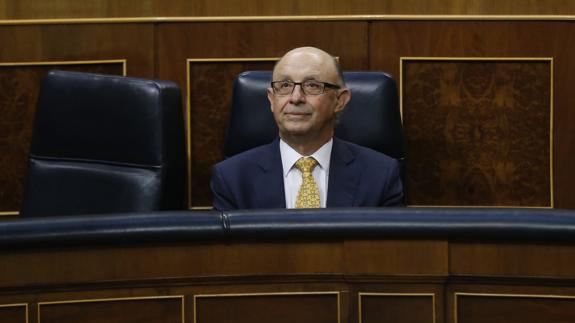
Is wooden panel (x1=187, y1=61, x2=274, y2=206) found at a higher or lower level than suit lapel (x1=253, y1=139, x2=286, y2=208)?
higher

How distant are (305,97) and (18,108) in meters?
0.69

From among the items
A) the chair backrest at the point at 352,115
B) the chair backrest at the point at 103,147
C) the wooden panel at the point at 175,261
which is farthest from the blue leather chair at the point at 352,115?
the wooden panel at the point at 175,261

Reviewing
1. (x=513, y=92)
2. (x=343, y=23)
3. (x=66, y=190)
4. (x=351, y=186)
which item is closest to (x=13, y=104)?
(x=66, y=190)

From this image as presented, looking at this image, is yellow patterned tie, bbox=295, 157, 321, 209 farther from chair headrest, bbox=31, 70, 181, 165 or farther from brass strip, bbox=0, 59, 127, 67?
brass strip, bbox=0, 59, 127, 67

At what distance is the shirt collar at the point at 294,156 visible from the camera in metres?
1.65

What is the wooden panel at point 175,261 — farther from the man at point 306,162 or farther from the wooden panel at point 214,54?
the wooden panel at point 214,54

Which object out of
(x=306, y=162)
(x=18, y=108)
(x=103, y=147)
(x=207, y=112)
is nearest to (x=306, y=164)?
(x=306, y=162)

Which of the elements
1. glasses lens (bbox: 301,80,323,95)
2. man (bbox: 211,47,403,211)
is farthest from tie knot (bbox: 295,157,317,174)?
glasses lens (bbox: 301,80,323,95)

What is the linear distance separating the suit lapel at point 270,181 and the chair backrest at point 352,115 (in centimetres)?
9

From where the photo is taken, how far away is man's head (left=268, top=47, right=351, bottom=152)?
64.7 inches

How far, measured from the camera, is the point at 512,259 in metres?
1.11

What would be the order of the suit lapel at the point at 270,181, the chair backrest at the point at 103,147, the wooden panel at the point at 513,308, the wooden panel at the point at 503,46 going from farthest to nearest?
1. the wooden panel at the point at 503,46
2. the chair backrest at the point at 103,147
3. the suit lapel at the point at 270,181
4. the wooden panel at the point at 513,308

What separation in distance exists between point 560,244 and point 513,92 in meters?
0.98

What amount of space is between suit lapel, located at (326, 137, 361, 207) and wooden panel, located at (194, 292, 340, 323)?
0.49m
